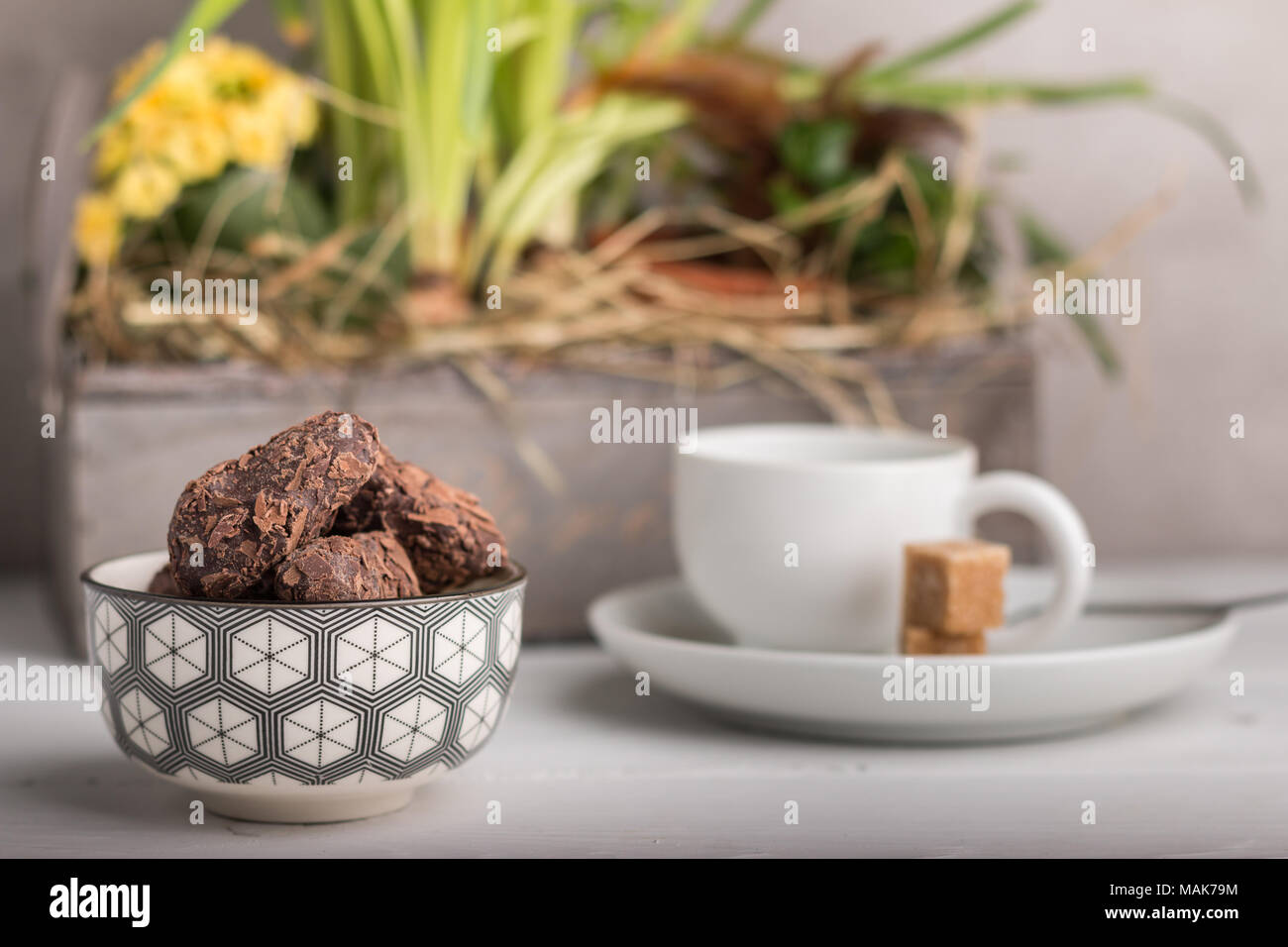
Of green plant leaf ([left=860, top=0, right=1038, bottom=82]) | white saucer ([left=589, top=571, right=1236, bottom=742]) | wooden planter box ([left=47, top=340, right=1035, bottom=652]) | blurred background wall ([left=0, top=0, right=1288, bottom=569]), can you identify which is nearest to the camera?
white saucer ([left=589, top=571, right=1236, bottom=742])

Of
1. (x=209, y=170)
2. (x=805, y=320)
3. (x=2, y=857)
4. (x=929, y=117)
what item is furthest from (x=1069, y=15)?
(x=2, y=857)

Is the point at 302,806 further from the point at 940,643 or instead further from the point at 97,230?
the point at 97,230

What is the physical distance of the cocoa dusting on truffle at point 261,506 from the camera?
1.34ft

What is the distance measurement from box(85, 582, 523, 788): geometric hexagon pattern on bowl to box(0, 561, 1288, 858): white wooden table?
0.03m

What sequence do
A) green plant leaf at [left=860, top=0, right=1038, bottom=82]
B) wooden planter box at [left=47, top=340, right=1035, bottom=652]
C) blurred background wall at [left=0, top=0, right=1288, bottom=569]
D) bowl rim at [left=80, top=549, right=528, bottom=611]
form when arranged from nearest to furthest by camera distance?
bowl rim at [left=80, top=549, right=528, bottom=611] → wooden planter box at [left=47, top=340, right=1035, bottom=652] → green plant leaf at [left=860, top=0, right=1038, bottom=82] → blurred background wall at [left=0, top=0, right=1288, bottom=569]

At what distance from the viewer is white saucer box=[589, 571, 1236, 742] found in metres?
0.51

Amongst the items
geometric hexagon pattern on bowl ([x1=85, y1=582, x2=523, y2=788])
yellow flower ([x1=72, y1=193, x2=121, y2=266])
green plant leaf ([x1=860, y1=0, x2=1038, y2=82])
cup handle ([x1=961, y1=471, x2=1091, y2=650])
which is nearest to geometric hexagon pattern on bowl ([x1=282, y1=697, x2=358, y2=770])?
geometric hexagon pattern on bowl ([x1=85, y1=582, x2=523, y2=788])

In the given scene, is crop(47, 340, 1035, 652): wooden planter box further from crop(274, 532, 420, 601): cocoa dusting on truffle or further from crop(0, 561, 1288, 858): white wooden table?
crop(274, 532, 420, 601): cocoa dusting on truffle

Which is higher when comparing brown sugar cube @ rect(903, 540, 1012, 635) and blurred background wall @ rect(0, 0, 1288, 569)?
blurred background wall @ rect(0, 0, 1288, 569)

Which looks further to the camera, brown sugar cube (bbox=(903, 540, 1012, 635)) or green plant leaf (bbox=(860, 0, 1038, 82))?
green plant leaf (bbox=(860, 0, 1038, 82))

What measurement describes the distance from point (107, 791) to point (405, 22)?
0.44 m

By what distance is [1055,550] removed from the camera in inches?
22.0

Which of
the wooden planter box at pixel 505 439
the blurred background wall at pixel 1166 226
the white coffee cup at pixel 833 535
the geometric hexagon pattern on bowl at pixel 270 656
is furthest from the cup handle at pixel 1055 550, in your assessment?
the blurred background wall at pixel 1166 226

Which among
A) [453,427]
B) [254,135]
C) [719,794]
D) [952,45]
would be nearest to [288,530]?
[719,794]
